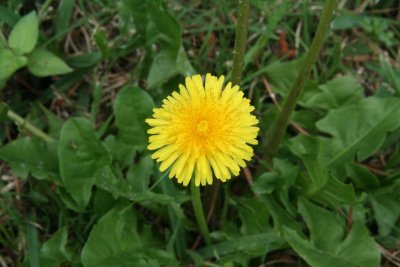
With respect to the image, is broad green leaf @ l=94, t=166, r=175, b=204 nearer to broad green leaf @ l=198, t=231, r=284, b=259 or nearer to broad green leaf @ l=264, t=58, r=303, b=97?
broad green leaf @ l=198, t=231, r=284, b=259

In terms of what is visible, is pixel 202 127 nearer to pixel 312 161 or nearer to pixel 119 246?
pixel 312 161

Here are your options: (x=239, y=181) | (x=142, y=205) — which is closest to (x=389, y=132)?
(x=239, y=181)

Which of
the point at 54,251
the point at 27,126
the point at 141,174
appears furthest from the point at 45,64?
the point at 54,251

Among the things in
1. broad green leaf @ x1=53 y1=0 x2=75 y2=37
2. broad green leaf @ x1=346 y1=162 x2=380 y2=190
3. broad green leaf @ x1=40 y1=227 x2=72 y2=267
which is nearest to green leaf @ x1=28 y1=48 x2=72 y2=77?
broad green leaf @ x1=53 y1=0 x2=75 y2=37

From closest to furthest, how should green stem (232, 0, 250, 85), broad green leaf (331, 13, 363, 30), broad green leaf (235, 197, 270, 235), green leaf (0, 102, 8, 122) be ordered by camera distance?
1. green stem (232, 0, 250, 85)
2. green leaf (0, 102, 8, 122)
3. broad green leaf (235, 197, 270, 235)
4. broad green leaf (331, 13, 363, 30)

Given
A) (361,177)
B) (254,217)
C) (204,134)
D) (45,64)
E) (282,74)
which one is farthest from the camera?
(282,74)

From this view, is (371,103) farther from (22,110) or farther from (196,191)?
(22,110)

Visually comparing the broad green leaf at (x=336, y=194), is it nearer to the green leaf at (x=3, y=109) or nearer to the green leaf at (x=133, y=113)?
the green leaf at (x=133, y=113)
